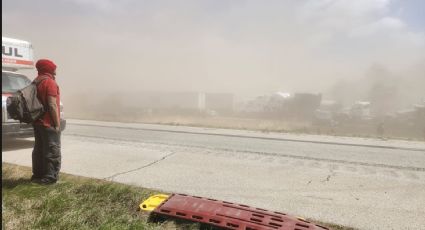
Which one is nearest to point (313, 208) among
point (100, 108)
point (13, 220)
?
point (13, 220)

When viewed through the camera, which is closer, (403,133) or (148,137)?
(148,137)

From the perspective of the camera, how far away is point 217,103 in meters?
35.3

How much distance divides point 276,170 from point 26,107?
4.59 meters

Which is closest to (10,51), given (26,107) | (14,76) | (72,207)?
(14,76)

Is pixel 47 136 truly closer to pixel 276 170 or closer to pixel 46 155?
pixel 46 155

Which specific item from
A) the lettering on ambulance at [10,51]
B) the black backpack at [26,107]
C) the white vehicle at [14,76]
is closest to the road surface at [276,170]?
the white vehicle at [14,76]

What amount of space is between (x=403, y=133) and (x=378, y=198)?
64.5 feet

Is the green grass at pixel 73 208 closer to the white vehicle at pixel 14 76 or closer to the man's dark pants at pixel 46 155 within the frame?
the man's dark pants at pixel 46 155

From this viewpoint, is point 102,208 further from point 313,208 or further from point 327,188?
point 327,188

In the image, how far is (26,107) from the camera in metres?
5.35

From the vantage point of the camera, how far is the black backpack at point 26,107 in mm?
5324

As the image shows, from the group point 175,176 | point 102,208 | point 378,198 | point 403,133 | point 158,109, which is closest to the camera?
point 102,208

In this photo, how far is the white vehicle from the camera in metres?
9.05

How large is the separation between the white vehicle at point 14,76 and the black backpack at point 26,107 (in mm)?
3976
